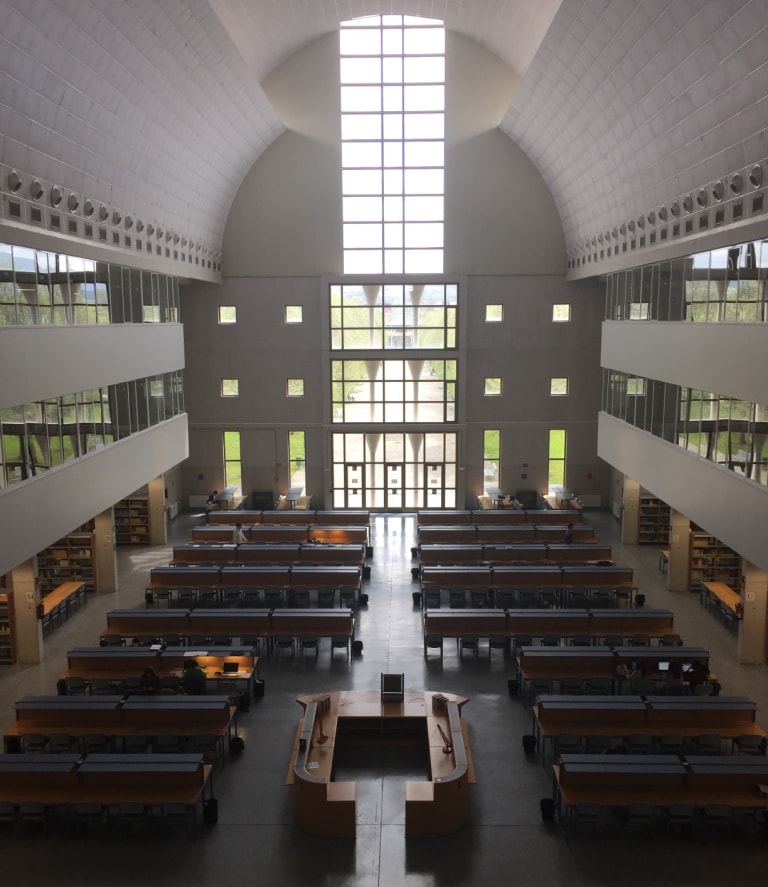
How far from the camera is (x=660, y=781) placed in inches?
441

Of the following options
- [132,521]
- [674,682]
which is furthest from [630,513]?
[132,521]

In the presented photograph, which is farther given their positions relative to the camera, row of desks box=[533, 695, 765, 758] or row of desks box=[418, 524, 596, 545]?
row of desks box=[418, 524, 596, 545]

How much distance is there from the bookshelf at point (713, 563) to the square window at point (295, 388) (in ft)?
49.3

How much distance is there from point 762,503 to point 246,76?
17.5 m

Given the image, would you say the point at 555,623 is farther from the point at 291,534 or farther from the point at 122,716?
the point at 291,534

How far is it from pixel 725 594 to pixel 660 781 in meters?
9.08

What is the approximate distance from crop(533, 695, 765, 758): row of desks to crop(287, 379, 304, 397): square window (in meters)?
19.1

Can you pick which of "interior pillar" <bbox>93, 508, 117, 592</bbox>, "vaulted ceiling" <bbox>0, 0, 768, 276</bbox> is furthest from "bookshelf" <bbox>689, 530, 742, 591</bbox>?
"interior pillar" <bbox>93, 508, 117, 592</bbox>

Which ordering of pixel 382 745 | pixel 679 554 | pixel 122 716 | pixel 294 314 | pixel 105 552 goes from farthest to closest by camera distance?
1. pixel 294 314
2. pixel 105 552
3. pixel 679 554
4. pixel 382 745
5. pixel 122 716

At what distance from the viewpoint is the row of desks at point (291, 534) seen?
966 inches

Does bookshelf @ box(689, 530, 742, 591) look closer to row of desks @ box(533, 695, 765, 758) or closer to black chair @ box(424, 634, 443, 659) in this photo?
black chair @ box(424, 634, 443, 659)

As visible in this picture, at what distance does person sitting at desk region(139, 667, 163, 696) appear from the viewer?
45.4 ft

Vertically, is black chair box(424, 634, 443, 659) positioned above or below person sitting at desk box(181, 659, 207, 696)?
below

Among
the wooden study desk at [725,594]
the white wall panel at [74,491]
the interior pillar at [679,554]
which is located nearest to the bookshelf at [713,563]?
the interior pillar at [679,554]
